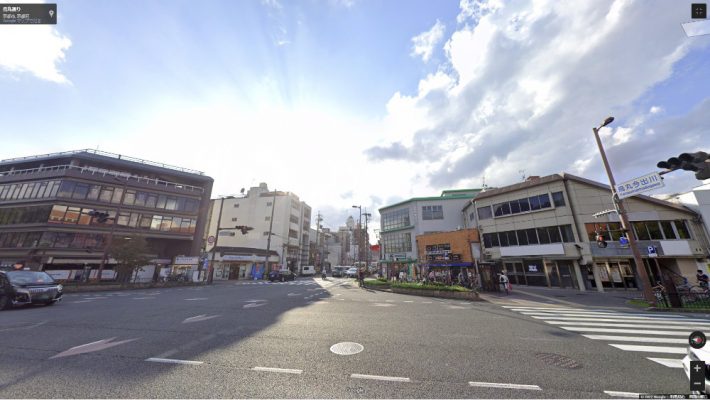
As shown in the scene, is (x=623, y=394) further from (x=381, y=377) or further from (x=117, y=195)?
(x=117, y=195)

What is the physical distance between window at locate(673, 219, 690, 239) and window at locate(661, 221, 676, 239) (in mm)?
350

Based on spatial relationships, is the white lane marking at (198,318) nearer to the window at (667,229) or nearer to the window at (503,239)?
the window at (503,239)

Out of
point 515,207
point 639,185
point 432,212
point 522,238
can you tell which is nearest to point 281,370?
point 639,185

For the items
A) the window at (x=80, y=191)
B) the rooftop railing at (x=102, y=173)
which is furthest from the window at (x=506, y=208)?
the window at (x=80, y=191)

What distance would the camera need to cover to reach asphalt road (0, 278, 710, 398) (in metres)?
4.18

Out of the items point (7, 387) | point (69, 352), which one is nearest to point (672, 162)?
point (7, 387)

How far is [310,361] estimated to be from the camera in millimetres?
5398

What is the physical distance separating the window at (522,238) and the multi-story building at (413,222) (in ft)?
45.5

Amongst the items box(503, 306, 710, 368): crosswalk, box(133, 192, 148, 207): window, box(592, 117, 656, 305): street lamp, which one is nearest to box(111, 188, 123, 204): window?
box(133, 192, 148, 207): window

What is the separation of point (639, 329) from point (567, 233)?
17.4 metres

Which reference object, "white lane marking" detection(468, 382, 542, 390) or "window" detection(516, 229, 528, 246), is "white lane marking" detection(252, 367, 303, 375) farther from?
"window" detection(516, 229, 528, 246)

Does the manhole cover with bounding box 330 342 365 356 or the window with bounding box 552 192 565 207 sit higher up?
the window with bounding box 552 192 565 207

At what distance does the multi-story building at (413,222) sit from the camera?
133 ft

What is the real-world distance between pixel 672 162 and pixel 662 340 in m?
5.48
